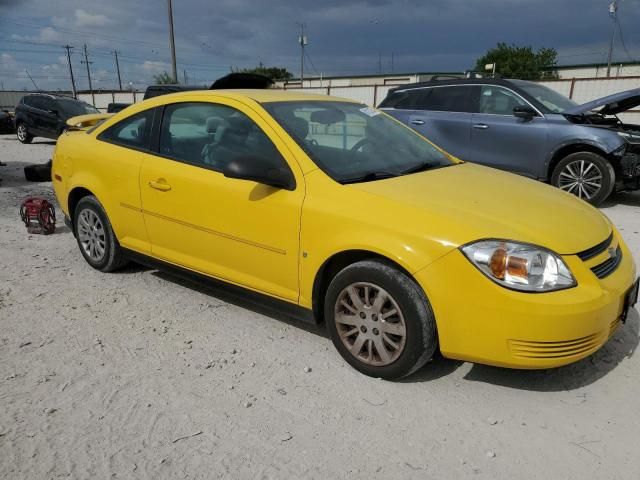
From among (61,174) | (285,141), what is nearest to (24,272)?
(61,174)

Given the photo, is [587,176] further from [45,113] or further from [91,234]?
[45,113]

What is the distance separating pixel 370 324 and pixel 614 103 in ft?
17.7

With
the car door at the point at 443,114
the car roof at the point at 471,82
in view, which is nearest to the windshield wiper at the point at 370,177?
the car door at the point at 443,114

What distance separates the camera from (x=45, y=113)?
16.0 metres

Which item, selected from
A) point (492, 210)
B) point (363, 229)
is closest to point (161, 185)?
point (363, 229)

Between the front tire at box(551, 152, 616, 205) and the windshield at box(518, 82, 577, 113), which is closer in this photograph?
the front tire at box(551, 152, 616, 205)

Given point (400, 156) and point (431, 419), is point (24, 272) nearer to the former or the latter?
point (400, 156)

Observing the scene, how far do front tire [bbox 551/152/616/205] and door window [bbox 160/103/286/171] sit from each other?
5.31 m

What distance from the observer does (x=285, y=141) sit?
3162mm

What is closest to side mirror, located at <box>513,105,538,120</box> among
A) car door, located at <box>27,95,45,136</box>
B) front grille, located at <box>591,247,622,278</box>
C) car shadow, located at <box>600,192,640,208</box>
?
car shadow, located at <box>600,192,640,208</box>

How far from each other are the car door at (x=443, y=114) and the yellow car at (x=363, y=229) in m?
4.14

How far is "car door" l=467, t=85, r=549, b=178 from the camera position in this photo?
7254mm

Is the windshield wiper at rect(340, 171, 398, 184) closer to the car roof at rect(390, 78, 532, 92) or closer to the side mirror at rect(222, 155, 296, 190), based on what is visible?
the side mirror at rect(222, 155, 296, 190)

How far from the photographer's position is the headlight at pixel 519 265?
2465mm
